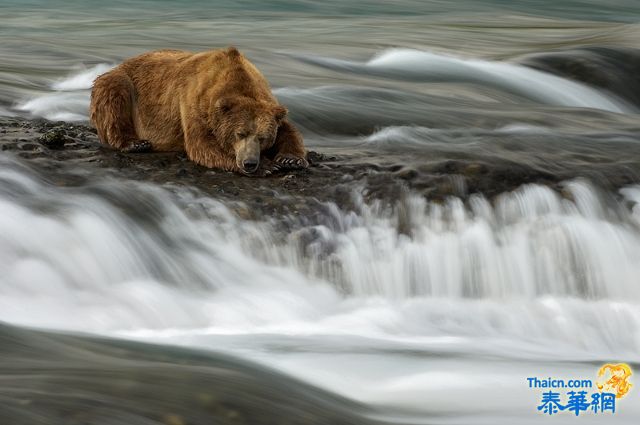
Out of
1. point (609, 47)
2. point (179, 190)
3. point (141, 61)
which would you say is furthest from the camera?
point (609, 47)

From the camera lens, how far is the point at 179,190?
6719 millimetres

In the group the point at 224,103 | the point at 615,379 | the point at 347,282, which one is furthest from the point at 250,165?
the point at 615,379

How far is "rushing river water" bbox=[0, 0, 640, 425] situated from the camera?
477 centimetres

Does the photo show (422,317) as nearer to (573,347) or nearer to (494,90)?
(573,347)

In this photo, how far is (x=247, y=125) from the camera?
696 cm

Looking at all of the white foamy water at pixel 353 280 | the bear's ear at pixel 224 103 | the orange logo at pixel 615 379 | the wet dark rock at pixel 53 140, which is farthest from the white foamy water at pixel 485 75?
the orange logo at pixel 615 379

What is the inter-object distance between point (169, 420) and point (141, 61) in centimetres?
449

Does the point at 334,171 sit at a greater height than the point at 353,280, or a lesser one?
greater

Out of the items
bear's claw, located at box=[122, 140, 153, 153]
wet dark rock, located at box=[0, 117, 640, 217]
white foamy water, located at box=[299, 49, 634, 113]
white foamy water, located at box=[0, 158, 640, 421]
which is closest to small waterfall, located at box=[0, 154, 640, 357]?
white foamy water, located at box=[0, 158, 640, 421]

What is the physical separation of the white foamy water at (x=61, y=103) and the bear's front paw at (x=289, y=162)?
2.41m

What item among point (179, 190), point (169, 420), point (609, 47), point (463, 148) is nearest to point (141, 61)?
point (179, 190)

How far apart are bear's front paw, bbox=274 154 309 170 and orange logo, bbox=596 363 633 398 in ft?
7.67

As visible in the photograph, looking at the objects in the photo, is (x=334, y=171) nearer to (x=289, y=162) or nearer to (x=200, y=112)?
(x=289, y=162)

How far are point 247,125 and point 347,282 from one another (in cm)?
126
